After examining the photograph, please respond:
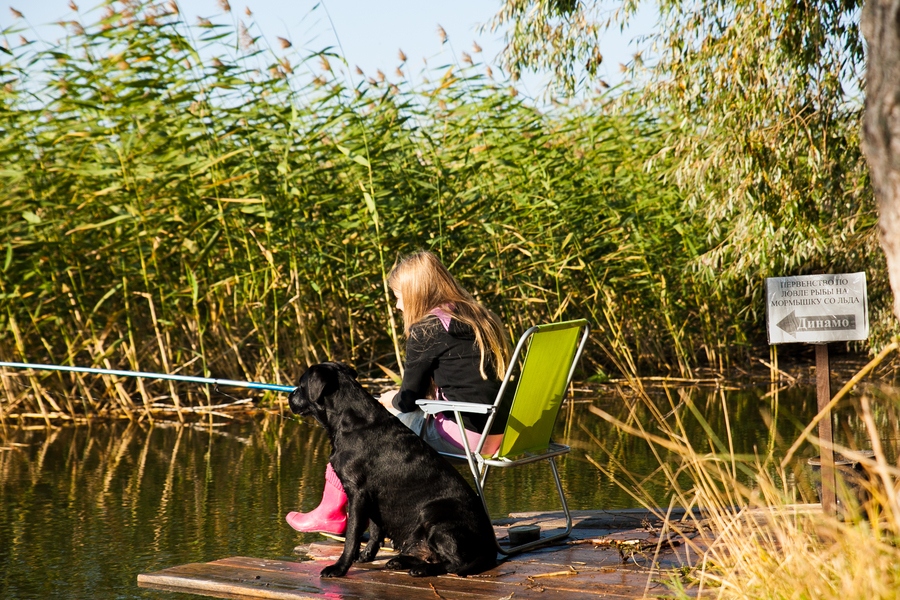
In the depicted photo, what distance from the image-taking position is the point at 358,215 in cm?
826

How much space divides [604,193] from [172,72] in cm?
433

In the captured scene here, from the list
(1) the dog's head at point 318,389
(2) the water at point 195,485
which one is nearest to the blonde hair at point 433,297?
(1) the dog's head at point 318,389

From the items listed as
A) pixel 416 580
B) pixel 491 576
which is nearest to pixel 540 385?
pixel 491 576

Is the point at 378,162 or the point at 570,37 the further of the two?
the point at 570,37

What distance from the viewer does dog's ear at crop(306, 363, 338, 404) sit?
3.33 m

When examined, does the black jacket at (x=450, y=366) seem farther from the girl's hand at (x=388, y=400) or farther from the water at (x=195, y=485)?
the water at (x=195, y=485)

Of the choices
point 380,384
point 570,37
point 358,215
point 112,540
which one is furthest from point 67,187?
point 570,37

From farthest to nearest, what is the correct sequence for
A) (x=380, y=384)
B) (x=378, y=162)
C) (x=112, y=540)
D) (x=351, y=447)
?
1. (x=380, y=384)
2. (x=378, y=162)
3. (x=112, y=540)
4. (x=351, y=447)

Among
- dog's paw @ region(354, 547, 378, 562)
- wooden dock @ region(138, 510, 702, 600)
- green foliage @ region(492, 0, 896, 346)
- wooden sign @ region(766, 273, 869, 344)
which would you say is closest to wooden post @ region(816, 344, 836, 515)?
wooden sign @ region(766, 273, 869, 344)

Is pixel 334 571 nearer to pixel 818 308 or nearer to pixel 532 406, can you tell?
pixel 532 406

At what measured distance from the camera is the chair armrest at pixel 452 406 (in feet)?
10.9

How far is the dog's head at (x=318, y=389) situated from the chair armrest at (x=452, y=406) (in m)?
0.31

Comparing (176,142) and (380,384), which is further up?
(176,142)

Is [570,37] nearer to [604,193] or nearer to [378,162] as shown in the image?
[604,193]
